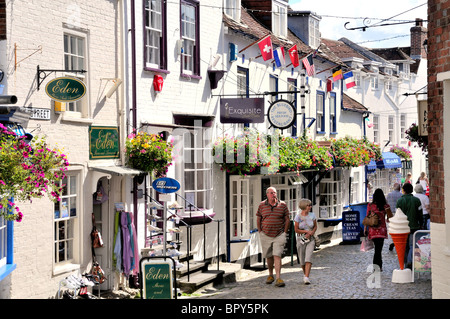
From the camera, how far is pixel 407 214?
13891 mm

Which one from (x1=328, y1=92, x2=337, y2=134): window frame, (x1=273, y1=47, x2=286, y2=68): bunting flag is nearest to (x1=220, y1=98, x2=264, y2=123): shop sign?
(x1=273, y1=47, x2=286, y2=68): bunting flag

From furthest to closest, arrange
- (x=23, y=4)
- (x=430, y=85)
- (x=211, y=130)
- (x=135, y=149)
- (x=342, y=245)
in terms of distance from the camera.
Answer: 1. (x=342, y=245)
2. (x=211, y=130)
3. (x=135, y=149)
4. (x=23, y=4)
5. (x=430, y=85)

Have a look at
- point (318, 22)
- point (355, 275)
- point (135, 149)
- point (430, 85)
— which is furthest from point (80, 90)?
point (318, 22)

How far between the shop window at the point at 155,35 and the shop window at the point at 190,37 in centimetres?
82

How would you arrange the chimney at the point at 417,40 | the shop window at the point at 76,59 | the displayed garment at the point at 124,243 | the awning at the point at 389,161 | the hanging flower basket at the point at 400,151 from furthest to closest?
the chimney at the point at 417,40 → the hanging flower basket at the point at 400,151 → the awning at the point at 389,161 → the displayed garment at the point at 124,243 → the shop window at the point at 76,59

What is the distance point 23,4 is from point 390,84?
27.5 metres

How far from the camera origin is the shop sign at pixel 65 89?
10.7 metres

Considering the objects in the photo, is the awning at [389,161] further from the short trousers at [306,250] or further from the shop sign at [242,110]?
the short trousers at [306,250]

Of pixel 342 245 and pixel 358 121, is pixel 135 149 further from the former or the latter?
pixel 358 121

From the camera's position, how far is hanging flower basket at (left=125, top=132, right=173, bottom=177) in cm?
1328

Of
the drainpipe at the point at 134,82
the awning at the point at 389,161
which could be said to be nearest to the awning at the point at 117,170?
the drainpipe at the point at 134,82

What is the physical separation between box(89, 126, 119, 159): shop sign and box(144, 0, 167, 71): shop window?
1990 mm

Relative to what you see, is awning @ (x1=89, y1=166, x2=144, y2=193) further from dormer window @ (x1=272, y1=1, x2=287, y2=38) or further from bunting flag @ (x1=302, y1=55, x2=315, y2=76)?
dormer window @ (x1=272, y1=1, x2=287, y2=38)

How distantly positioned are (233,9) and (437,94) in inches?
417
